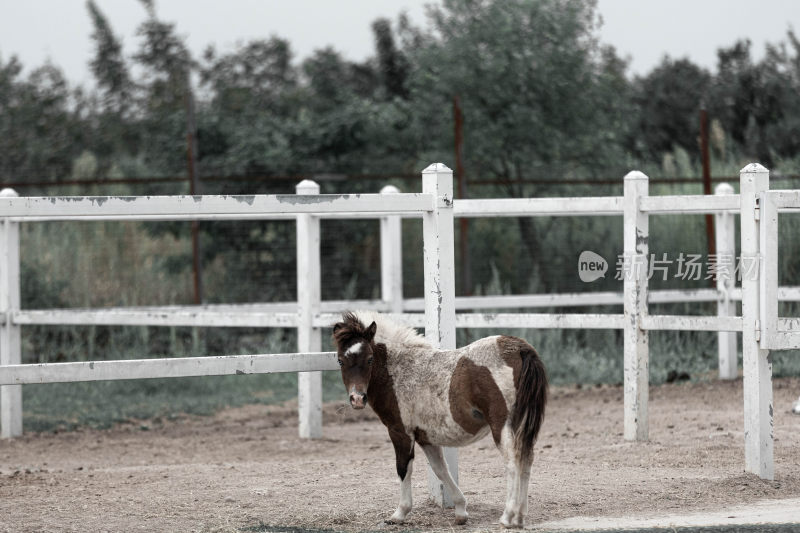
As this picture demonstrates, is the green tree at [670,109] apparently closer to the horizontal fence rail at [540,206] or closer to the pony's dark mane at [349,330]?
the horizontal fence rail at [540,206]

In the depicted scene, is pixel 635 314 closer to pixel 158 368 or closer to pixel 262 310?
pixel 158 368

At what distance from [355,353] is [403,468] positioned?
1.98ft

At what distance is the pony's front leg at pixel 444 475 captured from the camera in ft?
16.8

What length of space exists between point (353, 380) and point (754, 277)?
98.5 inches

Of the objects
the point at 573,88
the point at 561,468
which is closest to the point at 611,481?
the point at 561,468

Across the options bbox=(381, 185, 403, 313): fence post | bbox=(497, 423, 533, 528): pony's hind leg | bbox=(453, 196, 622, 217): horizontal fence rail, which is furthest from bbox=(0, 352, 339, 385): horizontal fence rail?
bbox=(381, 185, 403, 313): fence post

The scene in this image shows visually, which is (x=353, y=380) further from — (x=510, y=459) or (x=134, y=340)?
(x=134, y=340)

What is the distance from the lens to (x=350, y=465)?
711cm

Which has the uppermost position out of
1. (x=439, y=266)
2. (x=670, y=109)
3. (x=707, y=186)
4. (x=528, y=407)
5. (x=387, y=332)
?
(x=670, y=109)

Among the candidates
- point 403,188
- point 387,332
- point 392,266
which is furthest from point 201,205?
point 403,188

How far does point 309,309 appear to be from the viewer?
8.44 m

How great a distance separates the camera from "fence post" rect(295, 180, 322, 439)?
27.7 feet

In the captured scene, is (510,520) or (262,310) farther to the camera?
(262,310)

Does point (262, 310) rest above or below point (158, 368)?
above
